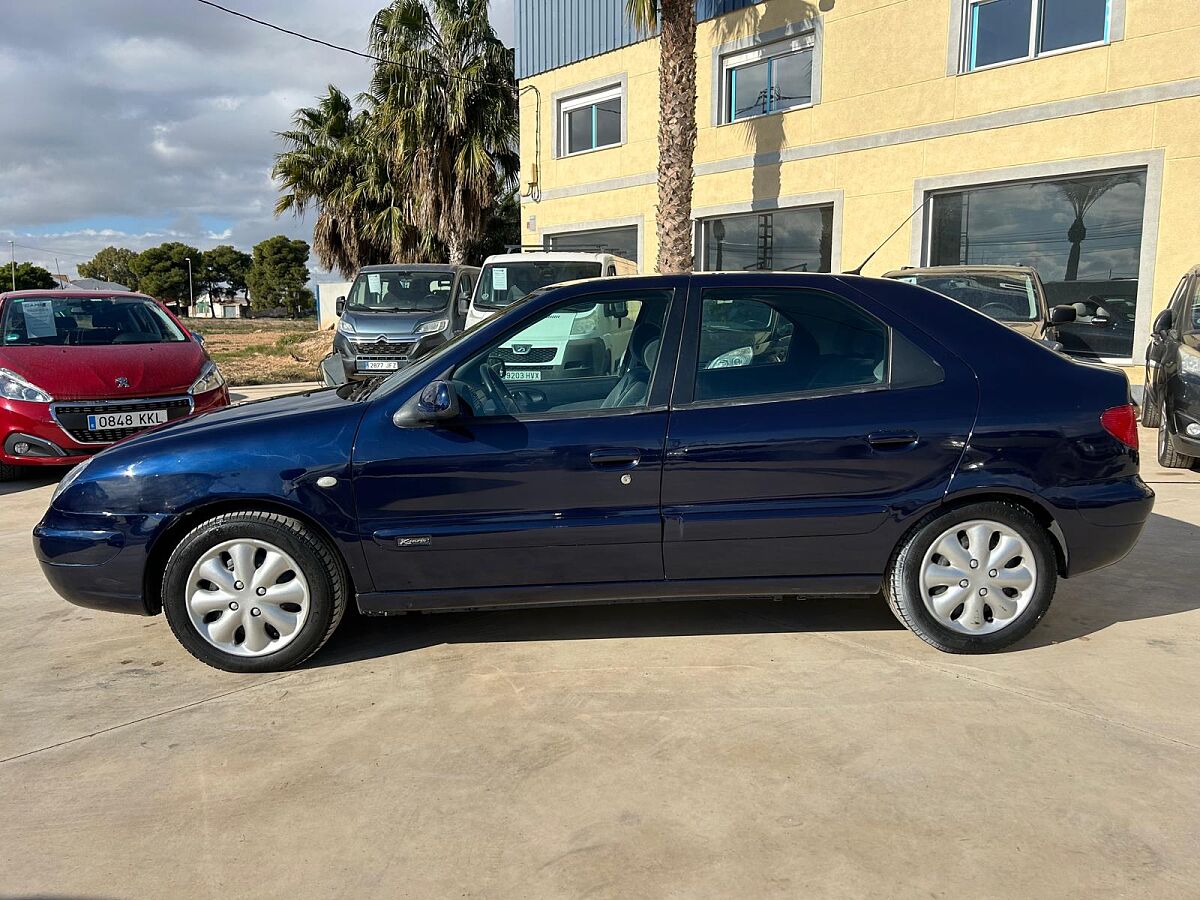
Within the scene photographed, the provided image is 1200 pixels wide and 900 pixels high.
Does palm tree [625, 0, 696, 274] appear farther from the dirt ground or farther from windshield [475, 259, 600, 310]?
the dirt ground

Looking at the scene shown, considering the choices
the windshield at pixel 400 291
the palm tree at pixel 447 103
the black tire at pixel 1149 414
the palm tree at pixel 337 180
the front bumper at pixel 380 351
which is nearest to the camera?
the black tire at pixel 1149 414

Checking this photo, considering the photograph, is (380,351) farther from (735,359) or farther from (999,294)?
(735,359)

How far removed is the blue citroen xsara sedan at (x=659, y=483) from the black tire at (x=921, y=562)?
1 cm

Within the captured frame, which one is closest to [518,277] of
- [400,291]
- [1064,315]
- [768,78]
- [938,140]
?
[400,291]

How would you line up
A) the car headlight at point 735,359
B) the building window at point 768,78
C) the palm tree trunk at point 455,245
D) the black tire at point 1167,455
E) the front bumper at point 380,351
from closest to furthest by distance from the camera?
the car headlight at point 735,359
the black tire at point 1167,455
the front bumper at point 380,351
the building window at point 768,78
the palm tree trunk at point 455,245

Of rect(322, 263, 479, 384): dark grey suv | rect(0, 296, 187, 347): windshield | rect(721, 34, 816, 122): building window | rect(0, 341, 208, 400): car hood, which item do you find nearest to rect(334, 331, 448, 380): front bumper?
rect(322, 263, 479, 384): dark grey suv

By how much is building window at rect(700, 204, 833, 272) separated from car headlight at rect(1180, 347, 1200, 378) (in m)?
7.10

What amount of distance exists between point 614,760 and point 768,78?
13537 mm

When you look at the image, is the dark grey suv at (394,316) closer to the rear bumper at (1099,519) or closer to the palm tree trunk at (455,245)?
the rear bumper at (1099,519)

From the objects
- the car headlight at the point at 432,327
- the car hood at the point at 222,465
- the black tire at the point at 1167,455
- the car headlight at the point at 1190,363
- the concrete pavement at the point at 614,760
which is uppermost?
the car headlight at the point at 432,327

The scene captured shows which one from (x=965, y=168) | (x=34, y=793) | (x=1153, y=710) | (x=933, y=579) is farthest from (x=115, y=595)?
(x=965, y=168)

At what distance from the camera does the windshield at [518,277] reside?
1065 cm

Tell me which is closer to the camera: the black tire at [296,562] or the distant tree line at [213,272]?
the black tire at [296,562]

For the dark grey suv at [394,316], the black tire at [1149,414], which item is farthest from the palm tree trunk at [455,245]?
the black tire at [1149,414]
